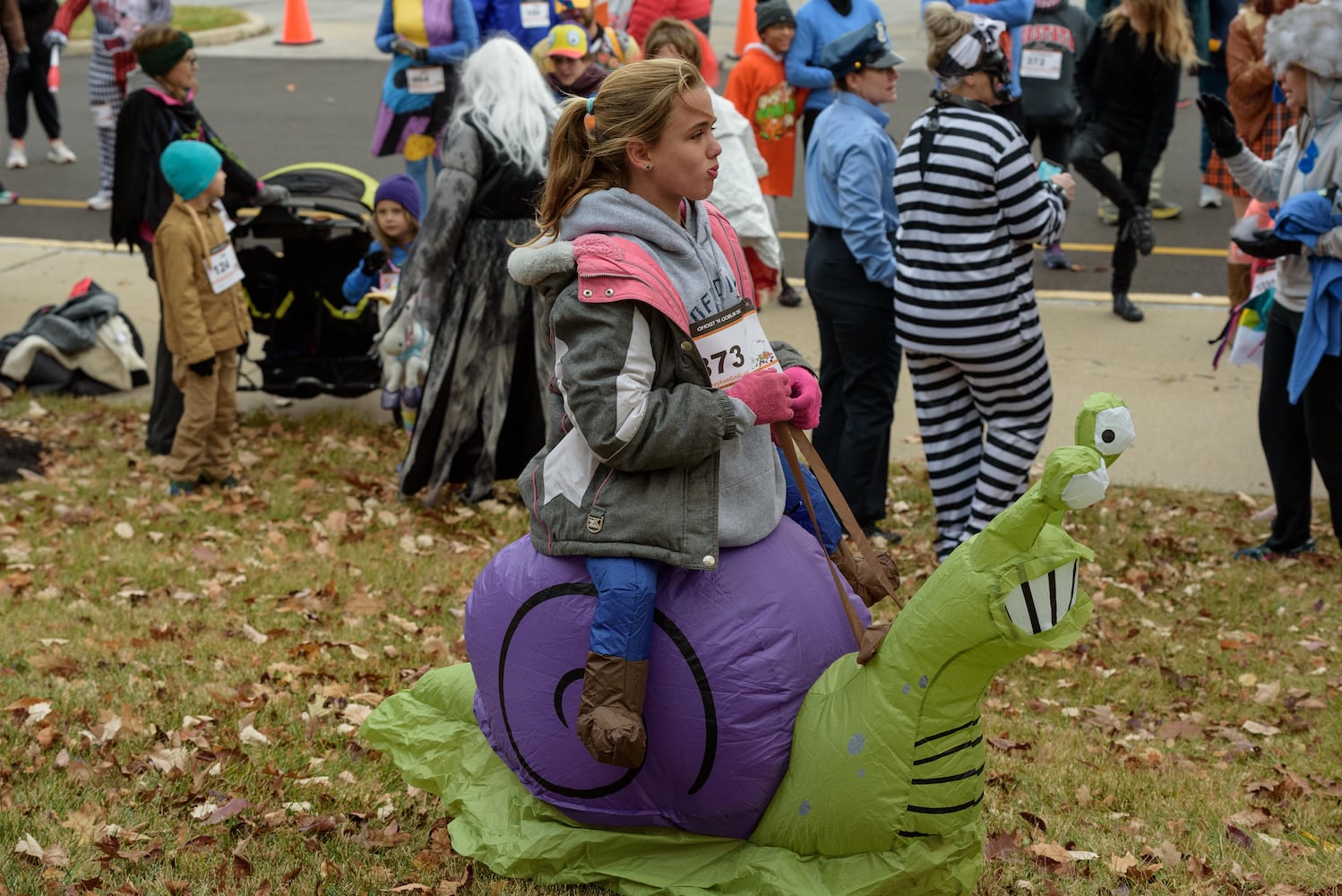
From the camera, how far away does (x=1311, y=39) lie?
18.4 ft

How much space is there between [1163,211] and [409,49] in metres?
6.36

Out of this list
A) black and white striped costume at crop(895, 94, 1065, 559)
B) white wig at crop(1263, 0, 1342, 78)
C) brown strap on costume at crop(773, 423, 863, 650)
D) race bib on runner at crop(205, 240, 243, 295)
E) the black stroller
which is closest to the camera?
brown strap on costume at crop(773, 423, 863, 650)

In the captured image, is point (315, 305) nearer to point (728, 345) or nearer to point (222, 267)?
point (222, 267)

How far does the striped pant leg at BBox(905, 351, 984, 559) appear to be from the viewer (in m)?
6.00

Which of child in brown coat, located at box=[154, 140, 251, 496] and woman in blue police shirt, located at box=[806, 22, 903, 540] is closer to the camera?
woman in blue police shirt, located at box=[806, 22, 903, 540]

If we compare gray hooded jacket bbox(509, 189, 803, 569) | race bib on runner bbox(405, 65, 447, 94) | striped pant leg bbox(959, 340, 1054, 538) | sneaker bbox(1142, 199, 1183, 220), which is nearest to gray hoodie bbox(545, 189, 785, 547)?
gray hooded jacket bbox(509, 189, 803, 569)

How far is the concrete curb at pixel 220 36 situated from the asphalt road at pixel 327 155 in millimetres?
466

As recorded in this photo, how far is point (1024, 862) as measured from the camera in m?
3.96

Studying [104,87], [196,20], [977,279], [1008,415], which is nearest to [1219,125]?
[977,279]

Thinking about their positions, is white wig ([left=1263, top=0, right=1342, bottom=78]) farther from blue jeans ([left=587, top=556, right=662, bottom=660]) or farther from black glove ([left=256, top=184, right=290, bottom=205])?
black glove ([left=256, top=184, right=290, bottom=205])

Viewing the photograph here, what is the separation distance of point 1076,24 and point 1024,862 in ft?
25.0

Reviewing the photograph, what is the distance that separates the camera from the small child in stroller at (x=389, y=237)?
7508mm

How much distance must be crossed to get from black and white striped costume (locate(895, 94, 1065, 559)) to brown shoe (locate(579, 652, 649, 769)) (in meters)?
2.77

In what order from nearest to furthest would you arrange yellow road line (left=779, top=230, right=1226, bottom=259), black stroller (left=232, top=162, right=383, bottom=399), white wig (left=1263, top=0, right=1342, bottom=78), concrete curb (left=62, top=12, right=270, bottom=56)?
white wig (left=1263, top=0, right=1342, bottom=78)
black stroller (left=232, top=162, right=383, bottom=399)
yellow road line (left=779, top=230, right=1226, bottom=259)
concrete curb (left=62, top=12, right=270, bottom=56)
